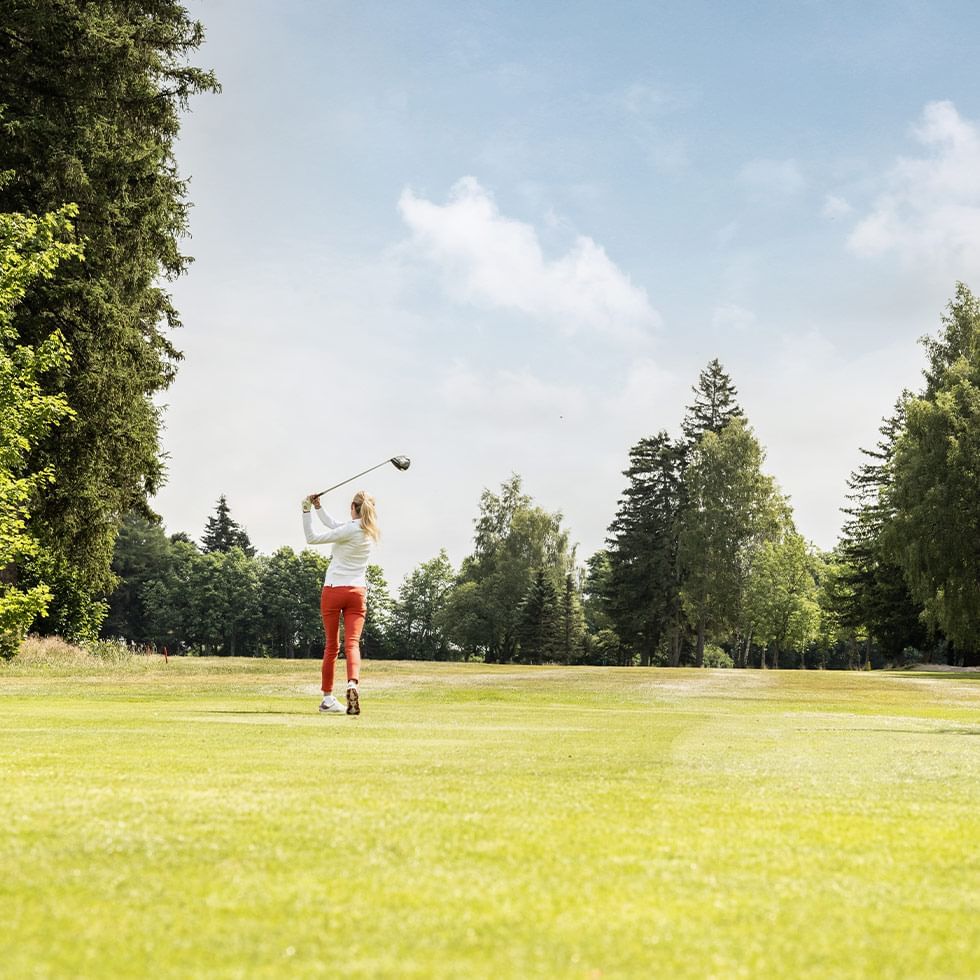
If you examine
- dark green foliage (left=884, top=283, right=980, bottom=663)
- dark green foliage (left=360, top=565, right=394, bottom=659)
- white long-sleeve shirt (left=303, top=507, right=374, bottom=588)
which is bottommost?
dark green foliage (left=360, top=565, right=394, bottom=659)

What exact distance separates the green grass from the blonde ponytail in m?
4.29

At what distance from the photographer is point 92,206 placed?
2619cm

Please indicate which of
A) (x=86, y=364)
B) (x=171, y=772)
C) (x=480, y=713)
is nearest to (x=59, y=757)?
(x=171, y=772)

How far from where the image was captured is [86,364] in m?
25.6

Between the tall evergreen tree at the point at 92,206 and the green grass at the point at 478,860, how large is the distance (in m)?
17.9

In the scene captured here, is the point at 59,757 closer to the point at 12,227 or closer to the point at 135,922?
the point at 135,922

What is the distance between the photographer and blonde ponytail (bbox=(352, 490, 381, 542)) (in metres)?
13.3

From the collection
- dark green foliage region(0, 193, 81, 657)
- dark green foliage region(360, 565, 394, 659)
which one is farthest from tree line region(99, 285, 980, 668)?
dark green foliage region(0, 193, 81, 657)

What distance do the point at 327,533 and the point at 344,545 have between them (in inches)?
12.5

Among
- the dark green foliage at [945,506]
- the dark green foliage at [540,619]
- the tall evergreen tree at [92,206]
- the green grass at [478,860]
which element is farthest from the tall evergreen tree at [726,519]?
the green grass at [478,860]

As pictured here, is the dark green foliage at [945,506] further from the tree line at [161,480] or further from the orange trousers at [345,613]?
the orange trousers at [345,613]

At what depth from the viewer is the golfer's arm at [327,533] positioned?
1301cm

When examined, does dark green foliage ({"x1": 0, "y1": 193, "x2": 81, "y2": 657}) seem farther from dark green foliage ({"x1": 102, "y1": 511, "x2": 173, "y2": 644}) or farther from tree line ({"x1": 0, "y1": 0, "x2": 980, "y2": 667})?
dark green foliage ({"x1": 102, "y1": 511, "x2": 173, "y2": 644})

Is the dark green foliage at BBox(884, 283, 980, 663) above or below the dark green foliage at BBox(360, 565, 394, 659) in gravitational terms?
above
